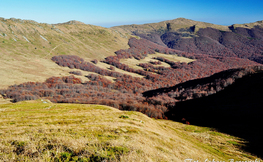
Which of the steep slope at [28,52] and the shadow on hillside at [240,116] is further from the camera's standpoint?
the steep slope at [28,52]

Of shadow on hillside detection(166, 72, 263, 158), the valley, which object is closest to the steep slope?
the valley

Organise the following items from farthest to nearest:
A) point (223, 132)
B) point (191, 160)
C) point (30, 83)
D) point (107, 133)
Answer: point (30, 83), point (223, 132), point (107, 133), point (191, 160)

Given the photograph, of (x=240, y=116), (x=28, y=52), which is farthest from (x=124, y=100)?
(x=28, y=52)

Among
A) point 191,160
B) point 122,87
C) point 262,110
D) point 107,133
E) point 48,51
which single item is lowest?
point 122,87

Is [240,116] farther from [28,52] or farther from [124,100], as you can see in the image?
[28,52]

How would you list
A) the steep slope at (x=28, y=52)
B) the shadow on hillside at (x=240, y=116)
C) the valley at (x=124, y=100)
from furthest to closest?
1. the steep slope at (x=28, y=52)
2. the shadow on hillside at (x=240, y=116)
3. the valley at (x=124, y=100)

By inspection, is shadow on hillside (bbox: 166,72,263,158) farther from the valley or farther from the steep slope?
the steep slope

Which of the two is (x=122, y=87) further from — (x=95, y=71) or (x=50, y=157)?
(x=50, y=157)

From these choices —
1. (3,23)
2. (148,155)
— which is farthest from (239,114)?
(3,23)

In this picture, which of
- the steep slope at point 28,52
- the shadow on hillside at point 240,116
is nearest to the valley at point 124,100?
the shadow on hillside at point 240,116

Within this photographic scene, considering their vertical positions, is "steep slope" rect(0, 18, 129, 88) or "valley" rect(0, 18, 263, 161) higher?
"steep slope" rect(0, 18, 129, 88)

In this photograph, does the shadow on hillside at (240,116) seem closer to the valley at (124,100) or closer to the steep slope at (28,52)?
the valley at (124,100)

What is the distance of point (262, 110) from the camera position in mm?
43688

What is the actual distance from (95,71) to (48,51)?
6084cm
